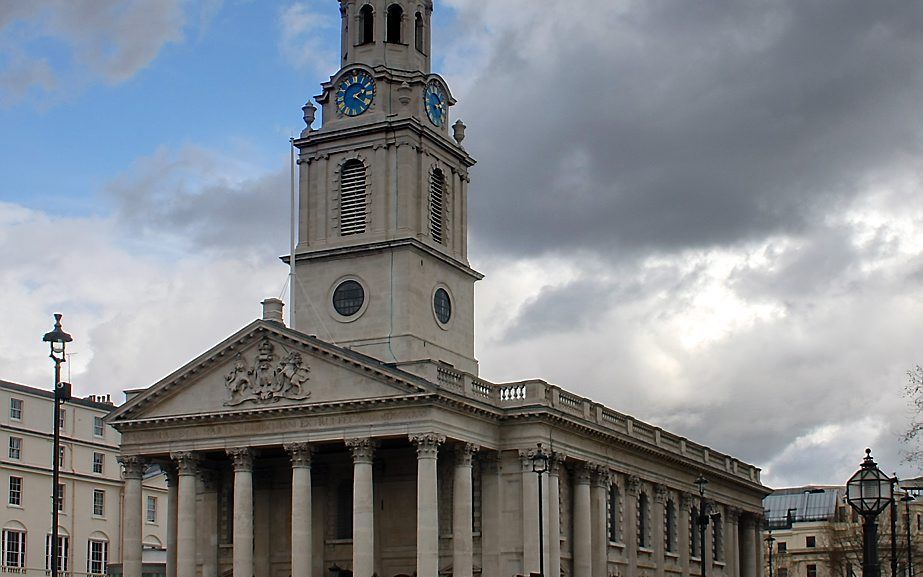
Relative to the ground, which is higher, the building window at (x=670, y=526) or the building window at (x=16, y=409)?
the building window at (x=16, y=409)

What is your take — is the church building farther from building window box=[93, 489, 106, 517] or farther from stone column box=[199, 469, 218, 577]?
building window box=[93, 489, 106, 517]

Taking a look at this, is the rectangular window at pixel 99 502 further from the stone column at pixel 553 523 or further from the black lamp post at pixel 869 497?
the black lamp post at pixel 869 497

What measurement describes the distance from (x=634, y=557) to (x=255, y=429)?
21.1 metres

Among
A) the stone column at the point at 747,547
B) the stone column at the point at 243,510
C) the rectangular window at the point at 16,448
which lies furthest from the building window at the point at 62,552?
the stone column at the point at 747,547

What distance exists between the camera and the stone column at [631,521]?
7631 centimetres

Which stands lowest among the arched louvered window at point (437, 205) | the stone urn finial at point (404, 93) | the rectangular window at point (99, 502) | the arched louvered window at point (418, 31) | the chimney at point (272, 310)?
the rectangular window at point (99, 502)

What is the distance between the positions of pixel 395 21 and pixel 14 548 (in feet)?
121

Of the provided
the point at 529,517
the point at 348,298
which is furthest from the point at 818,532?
the point at 529,517

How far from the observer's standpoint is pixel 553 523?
2643 inches

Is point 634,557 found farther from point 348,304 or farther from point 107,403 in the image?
point 107,403

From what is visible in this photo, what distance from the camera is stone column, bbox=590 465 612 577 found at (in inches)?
2832

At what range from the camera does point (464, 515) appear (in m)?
64.8

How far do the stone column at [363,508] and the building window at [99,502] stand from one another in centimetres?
3635

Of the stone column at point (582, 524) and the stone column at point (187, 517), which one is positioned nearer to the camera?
the stone column at point (187, 517)
